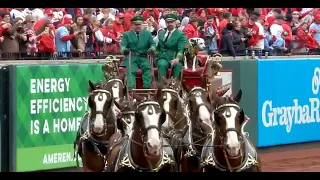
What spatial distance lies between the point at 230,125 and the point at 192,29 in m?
10.3

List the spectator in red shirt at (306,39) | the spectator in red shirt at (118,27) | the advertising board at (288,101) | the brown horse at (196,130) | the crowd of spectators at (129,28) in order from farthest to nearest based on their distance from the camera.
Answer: the spectator in red shirt at (306,39), the spectator in red shirt at (118,27), the advertising board at (288,101), the crowd of spectators at (129,28), the brown horse at (196,130)

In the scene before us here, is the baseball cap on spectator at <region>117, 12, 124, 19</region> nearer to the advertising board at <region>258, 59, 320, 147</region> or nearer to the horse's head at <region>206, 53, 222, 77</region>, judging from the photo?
the advertising board at <region>258, 59, 320, 147</region>

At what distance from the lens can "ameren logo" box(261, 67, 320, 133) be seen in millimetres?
22562

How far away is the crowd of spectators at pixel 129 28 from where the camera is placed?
20.7m

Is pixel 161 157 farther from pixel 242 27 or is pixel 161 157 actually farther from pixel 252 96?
pixel 242 27

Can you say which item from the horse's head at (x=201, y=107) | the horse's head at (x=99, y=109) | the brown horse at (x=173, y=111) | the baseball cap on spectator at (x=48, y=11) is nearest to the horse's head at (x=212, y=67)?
the brown horse at (x=173, y=111)

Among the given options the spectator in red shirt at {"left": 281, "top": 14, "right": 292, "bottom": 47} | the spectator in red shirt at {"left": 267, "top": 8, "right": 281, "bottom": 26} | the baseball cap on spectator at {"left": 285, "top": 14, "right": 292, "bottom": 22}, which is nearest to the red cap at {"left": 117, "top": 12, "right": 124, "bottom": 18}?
the spectator in red shirt at {"left": 281, "top": 14, "right": 292, "bottom": 47}

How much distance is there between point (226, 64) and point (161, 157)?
8.77 metres

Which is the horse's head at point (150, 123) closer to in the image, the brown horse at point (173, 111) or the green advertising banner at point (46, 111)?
the brown horse at point (173, 111)

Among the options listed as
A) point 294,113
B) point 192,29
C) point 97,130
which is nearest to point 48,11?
point 192,29

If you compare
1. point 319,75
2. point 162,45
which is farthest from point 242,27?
point 162,45

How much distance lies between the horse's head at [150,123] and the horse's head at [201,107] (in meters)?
1.88

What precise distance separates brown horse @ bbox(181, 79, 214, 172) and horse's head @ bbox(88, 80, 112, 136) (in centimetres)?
131
